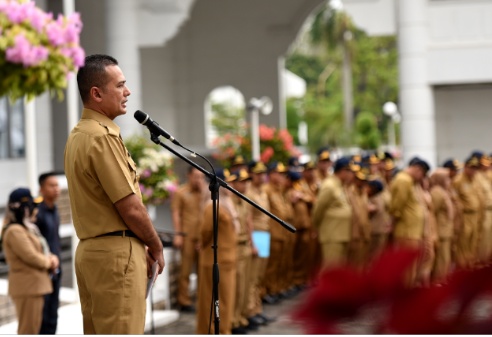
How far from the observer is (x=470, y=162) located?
14.7 meters

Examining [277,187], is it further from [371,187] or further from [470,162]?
[470,162]

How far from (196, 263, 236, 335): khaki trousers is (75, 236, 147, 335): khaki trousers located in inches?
188

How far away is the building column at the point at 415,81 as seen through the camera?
15461 millimetres

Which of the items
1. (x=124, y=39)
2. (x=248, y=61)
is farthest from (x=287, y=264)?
(x=248, y=61)

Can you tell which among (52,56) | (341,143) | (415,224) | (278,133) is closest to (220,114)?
(341,143)

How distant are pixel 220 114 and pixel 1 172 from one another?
4757 cm

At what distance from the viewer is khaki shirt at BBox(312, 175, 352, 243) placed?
11398 millimetres

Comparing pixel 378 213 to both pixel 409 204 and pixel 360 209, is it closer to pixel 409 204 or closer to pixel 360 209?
pixel 360 209

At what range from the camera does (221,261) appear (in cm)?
888

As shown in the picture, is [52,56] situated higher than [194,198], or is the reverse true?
[52,56]

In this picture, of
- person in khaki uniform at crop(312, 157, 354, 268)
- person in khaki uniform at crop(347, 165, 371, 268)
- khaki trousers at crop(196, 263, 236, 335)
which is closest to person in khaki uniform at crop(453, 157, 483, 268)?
person in khaki uniform at crop(347, 165, 371, 268)

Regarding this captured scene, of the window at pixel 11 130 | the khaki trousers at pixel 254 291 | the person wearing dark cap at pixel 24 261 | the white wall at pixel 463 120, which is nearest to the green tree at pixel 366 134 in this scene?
the white wall at pixel 463 120

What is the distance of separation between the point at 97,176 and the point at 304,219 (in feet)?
32.4

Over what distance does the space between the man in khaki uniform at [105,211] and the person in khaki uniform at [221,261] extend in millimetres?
4633
